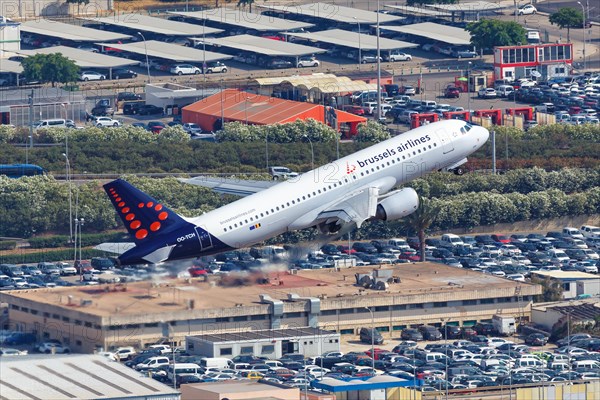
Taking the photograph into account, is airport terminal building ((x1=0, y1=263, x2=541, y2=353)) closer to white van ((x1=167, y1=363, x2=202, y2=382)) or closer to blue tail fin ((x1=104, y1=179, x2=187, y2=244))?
white van ((x1=167, y1=363, x2=202, y2=382))

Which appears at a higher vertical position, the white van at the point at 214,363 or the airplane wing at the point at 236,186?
the airplane wing at the point at 236,186

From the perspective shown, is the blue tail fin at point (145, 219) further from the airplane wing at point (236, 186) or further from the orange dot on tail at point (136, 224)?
the airplane wing at point (236, 186)

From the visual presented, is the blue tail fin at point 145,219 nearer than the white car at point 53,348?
No

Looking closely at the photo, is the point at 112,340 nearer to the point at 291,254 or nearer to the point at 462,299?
the point at 291,254

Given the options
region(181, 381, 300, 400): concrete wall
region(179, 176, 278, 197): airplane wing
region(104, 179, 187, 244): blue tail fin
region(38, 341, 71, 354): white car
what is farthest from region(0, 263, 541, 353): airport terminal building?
region(179, 176, 278, 197): airplane wing

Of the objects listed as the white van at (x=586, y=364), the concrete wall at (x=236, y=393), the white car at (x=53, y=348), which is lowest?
the white van at (x=586, y=364)

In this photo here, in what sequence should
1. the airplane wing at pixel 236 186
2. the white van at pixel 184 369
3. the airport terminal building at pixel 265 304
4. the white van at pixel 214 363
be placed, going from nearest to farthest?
the airport terminal building at pixel 265 304
the white van at pixel 184 369
the airplane wing at pixel 236 186
the white van at pixel 214 363

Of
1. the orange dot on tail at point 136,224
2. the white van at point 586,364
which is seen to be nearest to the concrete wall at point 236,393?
the orange dot on tail at point 136,224
